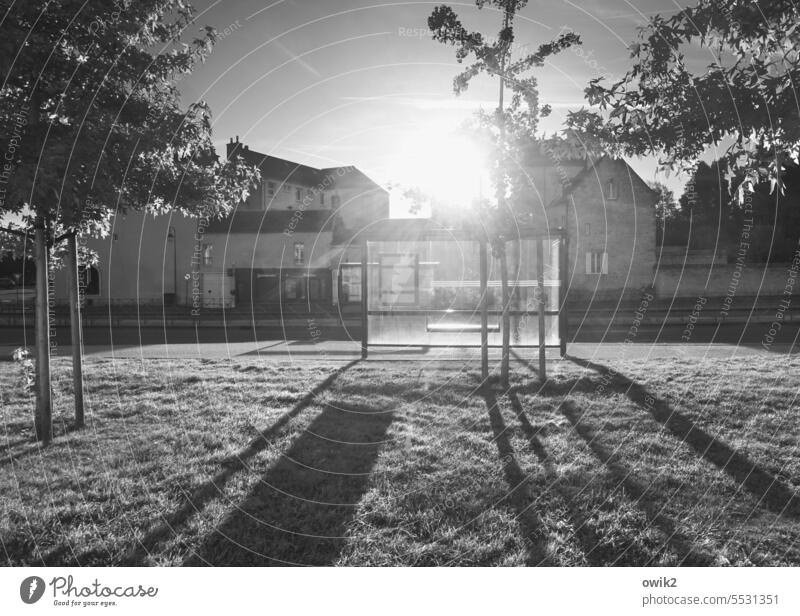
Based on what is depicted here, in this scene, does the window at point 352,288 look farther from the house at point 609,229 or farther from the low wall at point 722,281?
the low wall at point 722,281

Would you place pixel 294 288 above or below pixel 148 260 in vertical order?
below

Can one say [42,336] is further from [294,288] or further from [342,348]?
[294,288]

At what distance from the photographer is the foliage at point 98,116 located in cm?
571

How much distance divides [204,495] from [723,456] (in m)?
5.33

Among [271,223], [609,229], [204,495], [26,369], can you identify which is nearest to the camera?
[204,495]

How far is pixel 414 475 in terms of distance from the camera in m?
5.51

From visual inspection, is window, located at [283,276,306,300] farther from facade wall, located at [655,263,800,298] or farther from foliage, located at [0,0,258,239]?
foliage, located at [0,0,258,239]

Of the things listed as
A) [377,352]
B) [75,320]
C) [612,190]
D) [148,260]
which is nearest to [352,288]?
[148,260]

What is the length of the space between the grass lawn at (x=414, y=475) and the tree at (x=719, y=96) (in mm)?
3220

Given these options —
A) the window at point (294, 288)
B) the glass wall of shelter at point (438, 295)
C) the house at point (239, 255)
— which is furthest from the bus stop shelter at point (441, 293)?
the window at point (294, 288)

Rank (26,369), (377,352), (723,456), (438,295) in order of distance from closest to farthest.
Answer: (723,456)
(26,369)
(377,352)
(438,295)

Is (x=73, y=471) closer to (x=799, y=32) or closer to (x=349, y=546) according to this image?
(x=349, y=546)
